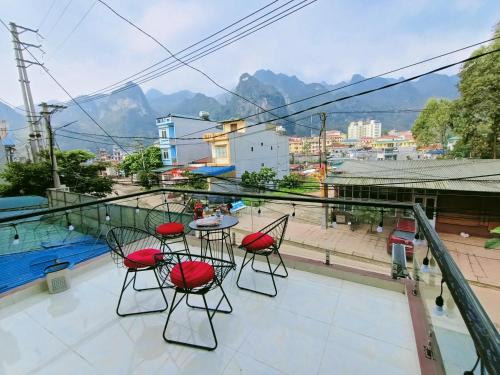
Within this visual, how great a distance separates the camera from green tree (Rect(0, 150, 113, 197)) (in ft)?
36.7

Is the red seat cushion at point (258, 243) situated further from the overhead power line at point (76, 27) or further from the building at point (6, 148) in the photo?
the building at point (6, 148)

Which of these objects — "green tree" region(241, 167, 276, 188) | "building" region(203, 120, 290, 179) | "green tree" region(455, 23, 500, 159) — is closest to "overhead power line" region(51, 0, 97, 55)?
"building" region(203, 120, 290, 179)

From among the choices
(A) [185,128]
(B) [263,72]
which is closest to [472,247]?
(A) [185,128]

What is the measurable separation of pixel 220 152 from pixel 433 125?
1720 cm

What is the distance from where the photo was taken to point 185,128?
22.2 metres

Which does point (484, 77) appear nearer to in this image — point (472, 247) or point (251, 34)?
point (472, 247)

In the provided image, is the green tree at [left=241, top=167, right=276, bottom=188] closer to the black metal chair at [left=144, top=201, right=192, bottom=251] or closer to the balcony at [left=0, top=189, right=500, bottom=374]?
the black metal chair at [left=144, top=201, right=192, bottom=251]

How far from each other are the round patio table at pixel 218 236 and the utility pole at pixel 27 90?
15.6 m

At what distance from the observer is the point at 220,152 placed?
18.4m

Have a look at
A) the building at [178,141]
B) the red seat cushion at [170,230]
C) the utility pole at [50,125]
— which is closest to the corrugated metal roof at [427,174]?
the red seat cushion at [170,230]

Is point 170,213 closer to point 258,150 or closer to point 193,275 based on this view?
point 193,275

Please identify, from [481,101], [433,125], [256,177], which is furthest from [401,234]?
[433,125]

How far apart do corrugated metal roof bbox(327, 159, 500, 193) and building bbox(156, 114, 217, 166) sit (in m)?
14.5

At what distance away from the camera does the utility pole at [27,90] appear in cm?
1349
